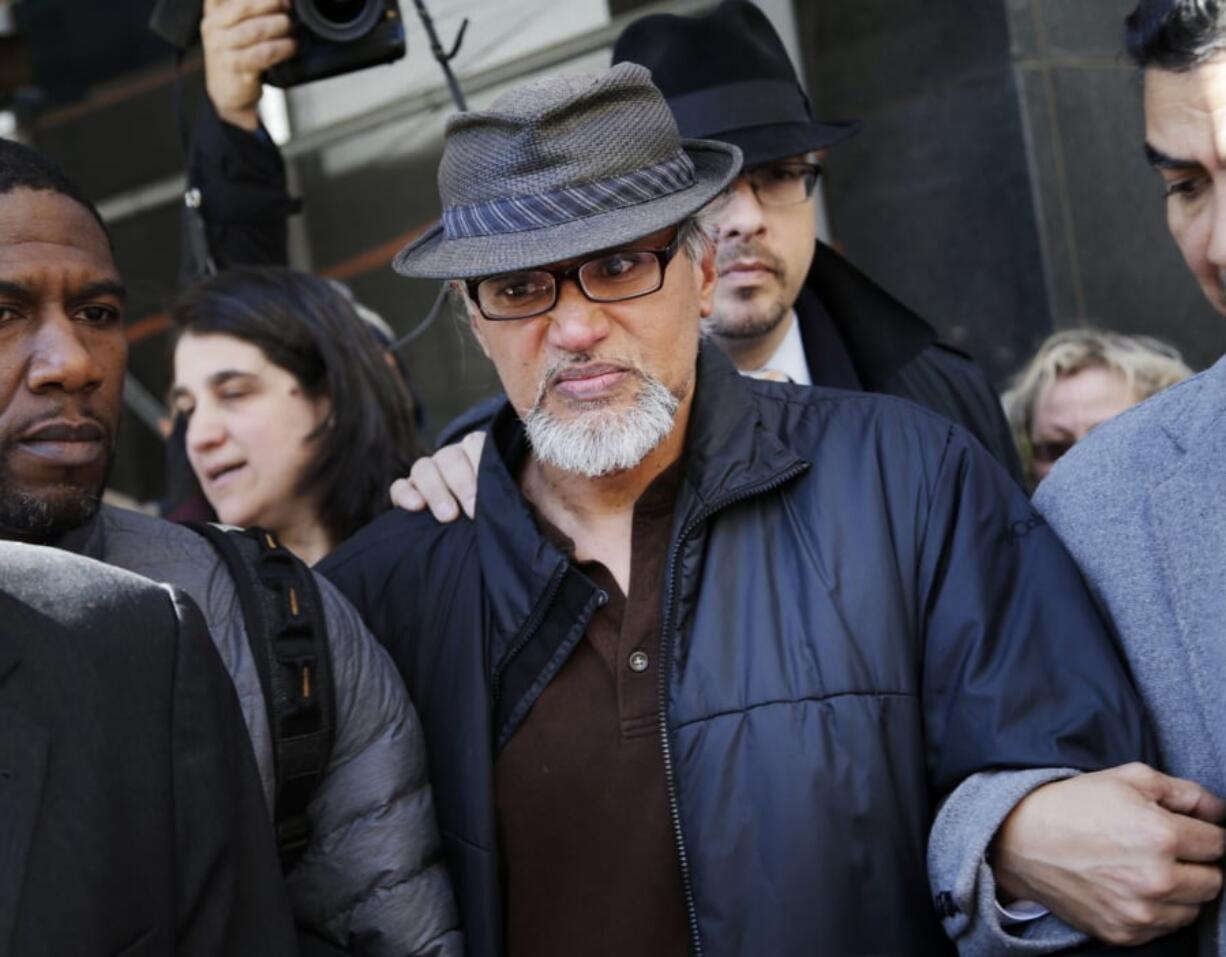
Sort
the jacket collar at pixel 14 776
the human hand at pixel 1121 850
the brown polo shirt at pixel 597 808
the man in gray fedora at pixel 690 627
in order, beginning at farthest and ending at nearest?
the brown polo shirt at pixel 597 808 → the man in gray fedora at pixel 690 627 → the human hand at pixel 1121 850 → the jacket collar at pixel 14 776

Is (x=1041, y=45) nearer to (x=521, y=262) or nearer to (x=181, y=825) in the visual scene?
(x=521, y=262)

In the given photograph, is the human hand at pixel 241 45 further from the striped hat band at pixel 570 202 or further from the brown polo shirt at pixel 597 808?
the brown polo shirt at pixel 597 808

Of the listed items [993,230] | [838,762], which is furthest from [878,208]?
[838,762]

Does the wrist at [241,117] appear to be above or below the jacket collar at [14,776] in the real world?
above

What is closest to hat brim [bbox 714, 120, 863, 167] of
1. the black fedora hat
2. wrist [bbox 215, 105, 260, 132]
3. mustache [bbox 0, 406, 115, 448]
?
the black fedora hat

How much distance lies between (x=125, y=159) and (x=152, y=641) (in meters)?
5.95

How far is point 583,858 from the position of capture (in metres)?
2.47

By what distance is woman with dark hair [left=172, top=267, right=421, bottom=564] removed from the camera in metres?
3.82

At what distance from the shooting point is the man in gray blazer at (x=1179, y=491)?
222 cm

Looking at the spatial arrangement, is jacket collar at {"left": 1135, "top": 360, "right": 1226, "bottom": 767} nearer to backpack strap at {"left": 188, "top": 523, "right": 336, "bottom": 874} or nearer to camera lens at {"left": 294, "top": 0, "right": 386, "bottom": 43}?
backpack strap at {"left": 188, "top": 523, "right": 336, "bottom": 874}

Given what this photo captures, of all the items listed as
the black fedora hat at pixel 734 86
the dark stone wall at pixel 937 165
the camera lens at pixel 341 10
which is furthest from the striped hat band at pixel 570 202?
the dark stone wall at pixel 937 165

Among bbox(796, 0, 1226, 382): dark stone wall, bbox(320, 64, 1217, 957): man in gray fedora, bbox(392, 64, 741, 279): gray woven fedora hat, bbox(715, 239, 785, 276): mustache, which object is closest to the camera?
bbox(320, 64, 1217, 957): man in gray fedora

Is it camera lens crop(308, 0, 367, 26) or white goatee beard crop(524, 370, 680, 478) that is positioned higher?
camera lens crop(308, 0, 367, 26)

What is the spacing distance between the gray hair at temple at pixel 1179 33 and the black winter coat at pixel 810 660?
1.96 feet
